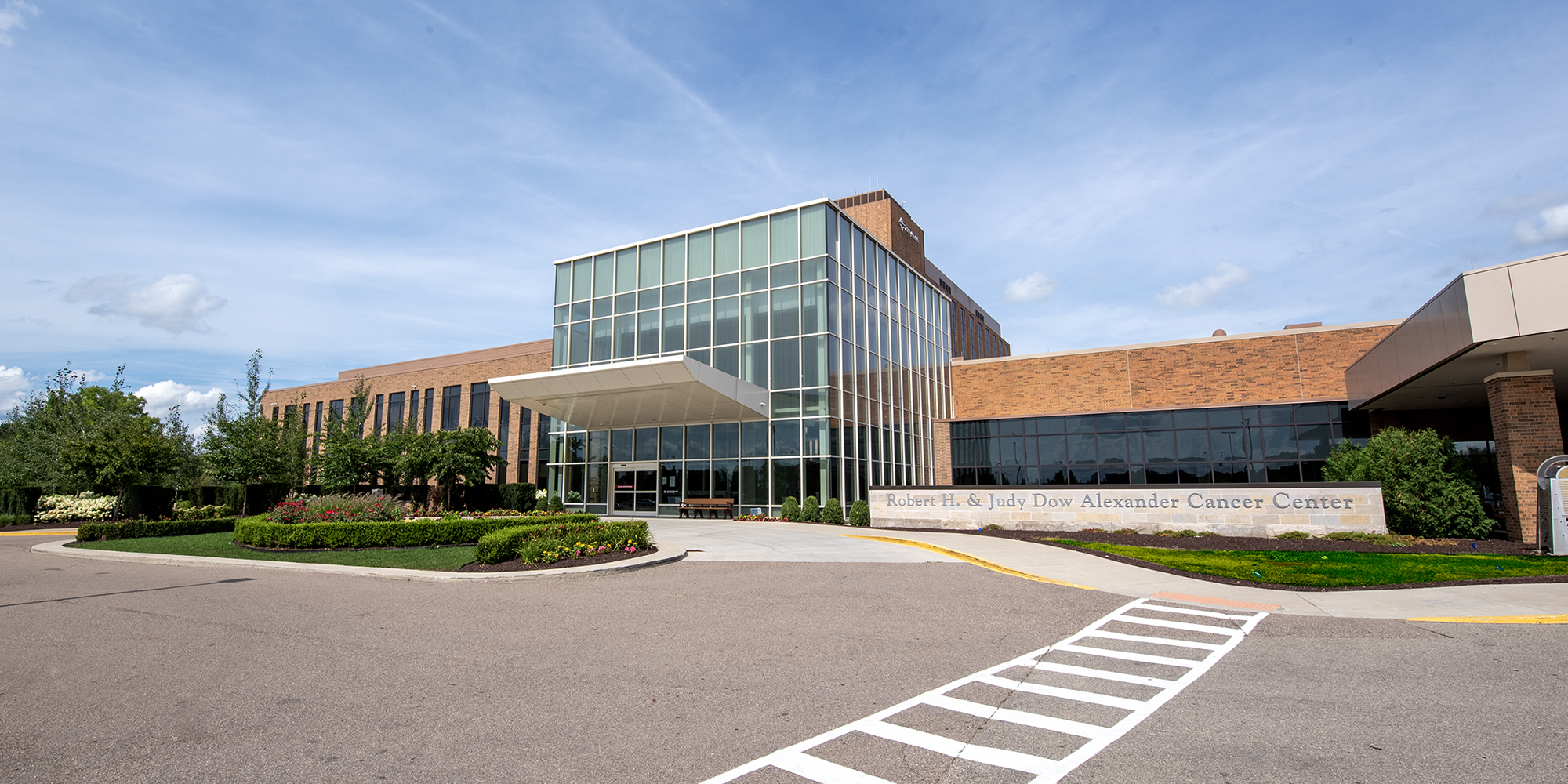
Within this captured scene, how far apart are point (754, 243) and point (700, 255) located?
2639 millimetres

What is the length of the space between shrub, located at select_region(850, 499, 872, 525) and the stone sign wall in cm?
67

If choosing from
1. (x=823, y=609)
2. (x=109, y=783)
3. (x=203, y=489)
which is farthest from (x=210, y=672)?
(x=203, y=489)

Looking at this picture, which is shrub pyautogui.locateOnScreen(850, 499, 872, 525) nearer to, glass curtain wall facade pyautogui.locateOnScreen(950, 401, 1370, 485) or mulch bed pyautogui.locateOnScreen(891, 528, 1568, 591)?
mulch bed pyautogui.locateOnScreen(891, 528, 1568, 591)

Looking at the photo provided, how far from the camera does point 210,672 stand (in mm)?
6523

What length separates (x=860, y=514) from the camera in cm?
2466

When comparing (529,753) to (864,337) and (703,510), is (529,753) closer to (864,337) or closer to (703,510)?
(703,510)

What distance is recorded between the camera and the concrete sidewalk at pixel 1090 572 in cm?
903

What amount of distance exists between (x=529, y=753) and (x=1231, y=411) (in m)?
30.5

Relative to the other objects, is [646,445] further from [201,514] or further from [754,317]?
[201,514]

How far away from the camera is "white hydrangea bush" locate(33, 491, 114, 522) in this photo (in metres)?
30.9

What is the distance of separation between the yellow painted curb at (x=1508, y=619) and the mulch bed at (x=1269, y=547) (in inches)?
83.0

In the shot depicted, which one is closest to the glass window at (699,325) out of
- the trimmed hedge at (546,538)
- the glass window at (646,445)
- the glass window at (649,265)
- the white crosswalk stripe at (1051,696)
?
the glass window at (649,265)

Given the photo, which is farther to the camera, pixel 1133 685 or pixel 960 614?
pixel 960 614

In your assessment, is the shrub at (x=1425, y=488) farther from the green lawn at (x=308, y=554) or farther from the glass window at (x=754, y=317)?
the green lawn at (x=308, y=554)
